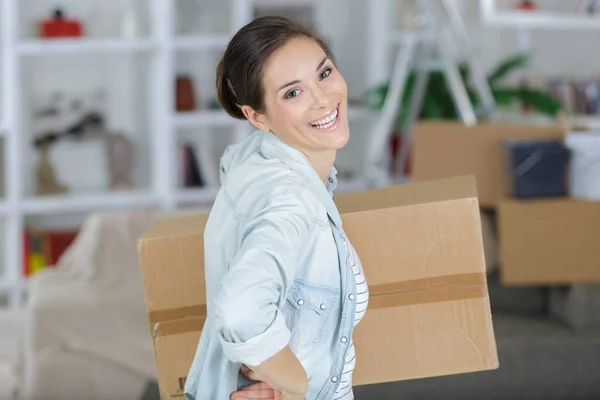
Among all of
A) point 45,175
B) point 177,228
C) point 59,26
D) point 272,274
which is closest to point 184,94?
point 59,26

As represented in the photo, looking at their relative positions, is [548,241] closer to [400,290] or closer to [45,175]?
[400,290]

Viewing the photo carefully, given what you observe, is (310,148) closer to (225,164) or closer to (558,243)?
(225,164)

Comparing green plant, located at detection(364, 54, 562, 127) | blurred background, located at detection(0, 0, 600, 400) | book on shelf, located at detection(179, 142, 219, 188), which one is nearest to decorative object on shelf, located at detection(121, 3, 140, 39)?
blurred background, located at detection(0, 0, 600, 400)

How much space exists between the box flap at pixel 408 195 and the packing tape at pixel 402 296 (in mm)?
123

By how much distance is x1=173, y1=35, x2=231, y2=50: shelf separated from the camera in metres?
4.60

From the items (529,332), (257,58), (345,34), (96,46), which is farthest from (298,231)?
(345,34)

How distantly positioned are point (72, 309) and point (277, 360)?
2.28 meters

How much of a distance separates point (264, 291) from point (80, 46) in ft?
11.5

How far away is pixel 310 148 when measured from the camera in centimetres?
139

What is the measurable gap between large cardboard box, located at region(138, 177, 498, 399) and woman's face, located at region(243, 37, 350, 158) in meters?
0.23

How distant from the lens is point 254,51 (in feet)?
4.37

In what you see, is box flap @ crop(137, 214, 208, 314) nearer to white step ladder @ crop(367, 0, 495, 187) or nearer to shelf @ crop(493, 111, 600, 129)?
white step ladder @ crop(367, 0, 495, 187)

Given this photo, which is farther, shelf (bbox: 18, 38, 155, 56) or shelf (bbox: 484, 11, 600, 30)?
shelf (bbox: 484, 11, 600, 30)

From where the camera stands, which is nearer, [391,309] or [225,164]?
[225,164]
